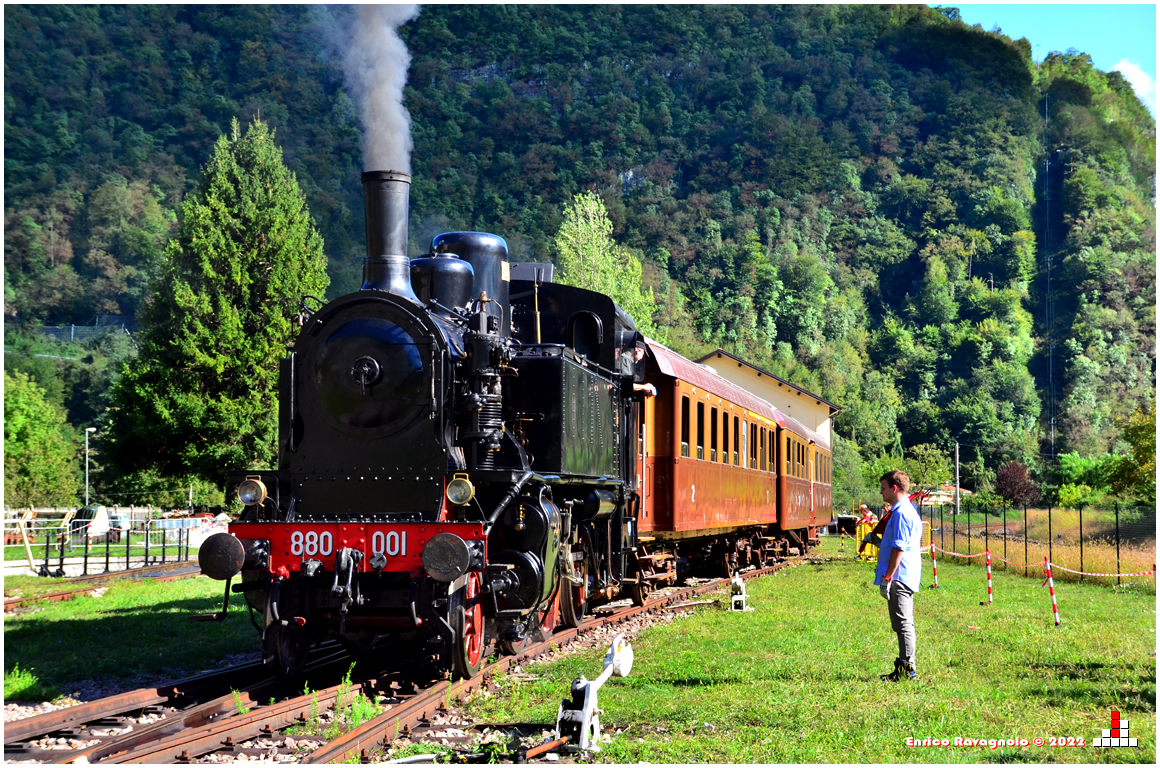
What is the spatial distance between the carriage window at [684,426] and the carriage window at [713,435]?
1466 millimetres

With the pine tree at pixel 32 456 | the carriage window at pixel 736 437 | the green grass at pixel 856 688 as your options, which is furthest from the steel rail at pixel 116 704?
the pine tree at pixel 32 456

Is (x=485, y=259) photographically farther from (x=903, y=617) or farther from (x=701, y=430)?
(x=701, y=430)

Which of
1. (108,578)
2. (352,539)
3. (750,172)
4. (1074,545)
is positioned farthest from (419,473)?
(750,172)

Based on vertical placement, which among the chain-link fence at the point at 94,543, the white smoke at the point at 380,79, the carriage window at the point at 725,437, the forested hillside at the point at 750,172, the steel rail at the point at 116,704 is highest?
the forested hillside at the point at 750,172

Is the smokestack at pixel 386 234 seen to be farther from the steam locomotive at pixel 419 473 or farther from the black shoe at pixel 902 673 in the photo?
the black shoe at pixel 902 673

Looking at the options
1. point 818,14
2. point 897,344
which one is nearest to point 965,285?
point 897,344

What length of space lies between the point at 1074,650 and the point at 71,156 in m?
108

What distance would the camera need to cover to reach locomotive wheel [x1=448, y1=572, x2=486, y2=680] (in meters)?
7.79

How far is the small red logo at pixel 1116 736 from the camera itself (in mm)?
6065

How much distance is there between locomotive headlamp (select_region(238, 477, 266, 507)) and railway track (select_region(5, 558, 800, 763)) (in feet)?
4.77

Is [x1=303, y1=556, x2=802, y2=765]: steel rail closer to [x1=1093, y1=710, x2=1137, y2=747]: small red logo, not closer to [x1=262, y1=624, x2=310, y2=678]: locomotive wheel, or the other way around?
[x1=262, y1=624, x2=310, y2=678]: locomotive wheel

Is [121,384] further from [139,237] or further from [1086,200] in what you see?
[1086,200]

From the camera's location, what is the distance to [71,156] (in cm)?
9925

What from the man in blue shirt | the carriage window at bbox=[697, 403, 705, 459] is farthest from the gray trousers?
the carriage window at bbox=[697, 403, 705, 459]
